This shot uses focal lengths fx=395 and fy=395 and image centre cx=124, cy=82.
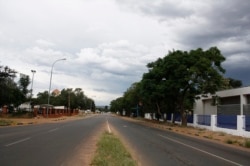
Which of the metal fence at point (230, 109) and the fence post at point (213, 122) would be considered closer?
the metal fence at point (230, 109)

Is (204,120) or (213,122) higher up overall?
(204,120)

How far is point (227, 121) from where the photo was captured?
135ft

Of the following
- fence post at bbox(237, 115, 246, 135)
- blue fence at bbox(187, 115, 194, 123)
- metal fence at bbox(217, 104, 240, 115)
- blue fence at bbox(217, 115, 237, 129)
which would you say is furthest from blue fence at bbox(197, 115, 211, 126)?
fence post at bbox(237, 115, 246, 135)

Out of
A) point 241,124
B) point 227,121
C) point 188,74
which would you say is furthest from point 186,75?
point 241,124

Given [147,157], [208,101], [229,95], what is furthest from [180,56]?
[147,157]

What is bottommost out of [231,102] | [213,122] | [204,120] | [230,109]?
[213,122]

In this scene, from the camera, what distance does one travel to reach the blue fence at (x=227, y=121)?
3903 cm

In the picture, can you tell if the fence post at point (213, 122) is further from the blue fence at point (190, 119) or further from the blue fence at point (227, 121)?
the blue fence at point (190, 119)

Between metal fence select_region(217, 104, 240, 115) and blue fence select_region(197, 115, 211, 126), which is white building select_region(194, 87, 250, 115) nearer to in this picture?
metal fence select_region(217, 104, 240, 115)

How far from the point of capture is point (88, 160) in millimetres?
14492

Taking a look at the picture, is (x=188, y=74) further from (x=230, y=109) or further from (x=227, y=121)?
(x=227, y=121)

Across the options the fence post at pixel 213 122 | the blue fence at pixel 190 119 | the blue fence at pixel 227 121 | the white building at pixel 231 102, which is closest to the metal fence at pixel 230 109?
the white building at pixel 231 102

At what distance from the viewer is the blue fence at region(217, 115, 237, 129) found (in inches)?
1537

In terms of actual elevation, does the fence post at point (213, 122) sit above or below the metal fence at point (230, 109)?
below
